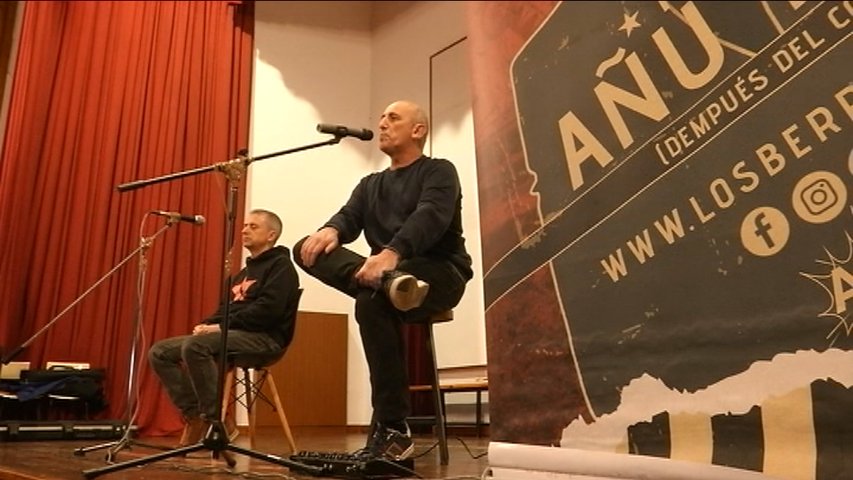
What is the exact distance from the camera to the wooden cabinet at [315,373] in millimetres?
4648

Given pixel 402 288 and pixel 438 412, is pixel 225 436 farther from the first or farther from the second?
pixel 438 412

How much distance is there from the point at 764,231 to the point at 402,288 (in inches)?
27.6

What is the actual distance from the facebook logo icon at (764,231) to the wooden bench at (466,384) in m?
2.73

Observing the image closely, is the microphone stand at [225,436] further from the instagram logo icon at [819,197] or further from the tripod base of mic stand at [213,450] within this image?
the instagram logo icon at [819,197]

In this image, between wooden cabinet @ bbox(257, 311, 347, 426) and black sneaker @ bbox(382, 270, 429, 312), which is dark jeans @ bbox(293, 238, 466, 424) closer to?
black sneaker @ bbox(382, 270, 429, 312)

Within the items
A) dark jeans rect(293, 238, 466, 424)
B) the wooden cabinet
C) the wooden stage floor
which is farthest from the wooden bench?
dark jeans rect(293, 238, 466, 424)

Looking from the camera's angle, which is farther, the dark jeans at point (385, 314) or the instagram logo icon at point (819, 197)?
the dark jeans at point (385, 314)

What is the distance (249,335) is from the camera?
2.40m

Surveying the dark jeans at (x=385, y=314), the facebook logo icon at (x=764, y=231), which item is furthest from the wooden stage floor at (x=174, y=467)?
the facebook logo icon at (x=764, y=231)

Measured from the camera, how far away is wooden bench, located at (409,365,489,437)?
13.1 feet

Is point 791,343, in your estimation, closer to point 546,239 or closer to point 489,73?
point 546,239

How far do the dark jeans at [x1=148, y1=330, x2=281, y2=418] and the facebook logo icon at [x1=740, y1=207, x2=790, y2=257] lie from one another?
150cm

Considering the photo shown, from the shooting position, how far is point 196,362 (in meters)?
2.31

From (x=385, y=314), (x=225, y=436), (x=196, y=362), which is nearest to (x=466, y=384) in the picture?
(x=196, y=362)
